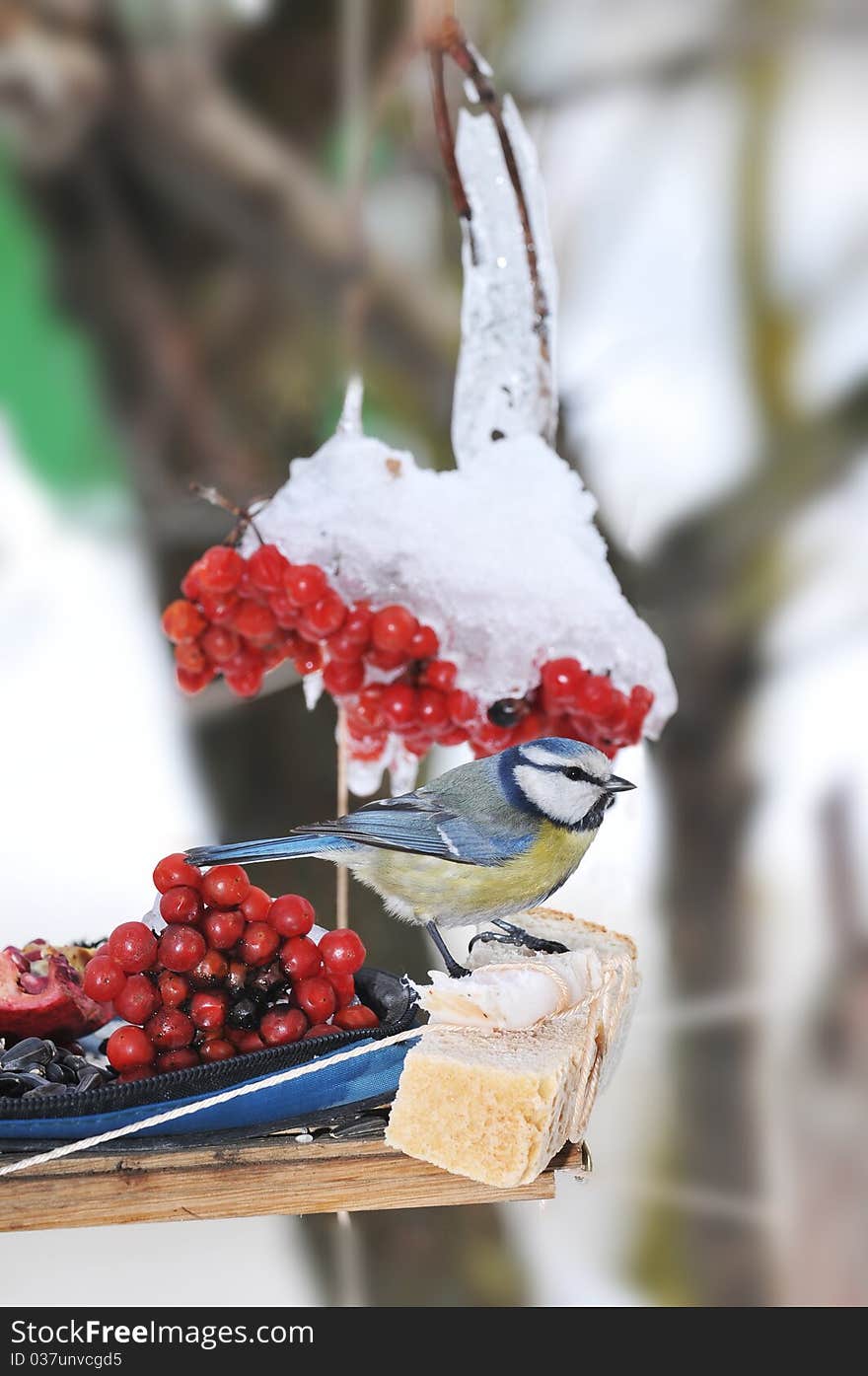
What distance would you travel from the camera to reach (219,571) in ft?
2.52

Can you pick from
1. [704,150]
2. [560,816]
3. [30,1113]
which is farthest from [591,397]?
[30,1113]

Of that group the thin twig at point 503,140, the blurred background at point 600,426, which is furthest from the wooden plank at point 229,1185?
the blurred background at point 600,426

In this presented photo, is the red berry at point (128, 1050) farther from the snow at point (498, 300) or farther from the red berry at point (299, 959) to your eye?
the snow at point (498, 300)

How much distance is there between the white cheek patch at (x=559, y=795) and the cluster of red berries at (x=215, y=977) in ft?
0.47

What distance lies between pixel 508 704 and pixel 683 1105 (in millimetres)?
832

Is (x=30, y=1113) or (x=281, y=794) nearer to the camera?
(x=30, y=1113)

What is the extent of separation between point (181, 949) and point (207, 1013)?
0.13ft

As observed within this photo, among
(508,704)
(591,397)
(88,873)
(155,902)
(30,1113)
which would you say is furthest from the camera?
(591,397)

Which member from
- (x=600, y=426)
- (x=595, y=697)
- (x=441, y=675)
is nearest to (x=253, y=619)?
(x=441, y=675)

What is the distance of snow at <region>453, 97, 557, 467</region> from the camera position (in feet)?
2.96

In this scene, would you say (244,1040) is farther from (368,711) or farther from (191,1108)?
(368,711)

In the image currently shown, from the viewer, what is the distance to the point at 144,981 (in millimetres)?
656

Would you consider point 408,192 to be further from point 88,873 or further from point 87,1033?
point 87,1033

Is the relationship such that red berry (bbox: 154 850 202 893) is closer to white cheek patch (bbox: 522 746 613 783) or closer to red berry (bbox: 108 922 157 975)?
red berry (bbox: 108 922 157 975)
